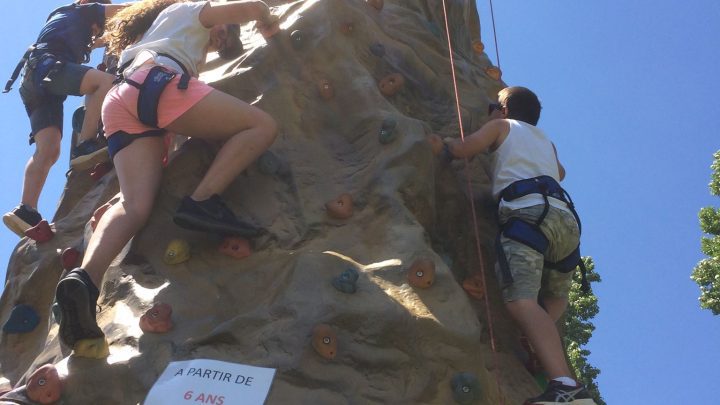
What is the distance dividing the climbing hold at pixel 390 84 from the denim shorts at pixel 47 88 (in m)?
2.10

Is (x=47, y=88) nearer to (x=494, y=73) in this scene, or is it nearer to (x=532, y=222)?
(x=532, y=222)

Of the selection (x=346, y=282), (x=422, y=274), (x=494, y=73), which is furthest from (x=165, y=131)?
(x=494, y=73)

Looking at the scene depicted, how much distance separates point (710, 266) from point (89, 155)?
11.5m

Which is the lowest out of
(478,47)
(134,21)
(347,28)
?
(134,21)

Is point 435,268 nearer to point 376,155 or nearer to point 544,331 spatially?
point 544,331

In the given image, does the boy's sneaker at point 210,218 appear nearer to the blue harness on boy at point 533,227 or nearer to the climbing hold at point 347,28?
the blue harness on boy at point 533,227

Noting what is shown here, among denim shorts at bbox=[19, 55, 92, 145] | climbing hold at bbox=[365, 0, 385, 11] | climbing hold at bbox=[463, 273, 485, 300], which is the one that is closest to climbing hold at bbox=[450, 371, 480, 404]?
climbing hold at bbox=[463, 273, 485, 300]

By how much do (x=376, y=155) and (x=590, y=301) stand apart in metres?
13.5

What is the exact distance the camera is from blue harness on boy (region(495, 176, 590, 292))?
12.9 feet

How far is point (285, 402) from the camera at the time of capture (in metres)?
3.12

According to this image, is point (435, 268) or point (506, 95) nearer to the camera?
point (435, 268)

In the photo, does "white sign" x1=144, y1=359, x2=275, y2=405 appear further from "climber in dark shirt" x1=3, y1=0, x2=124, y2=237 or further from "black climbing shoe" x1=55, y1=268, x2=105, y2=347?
"climber in dark shirt" x1=3, y1=0, x2=124, y2=237

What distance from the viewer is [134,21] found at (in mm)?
4398

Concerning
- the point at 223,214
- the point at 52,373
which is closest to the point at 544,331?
the point at 223,214
